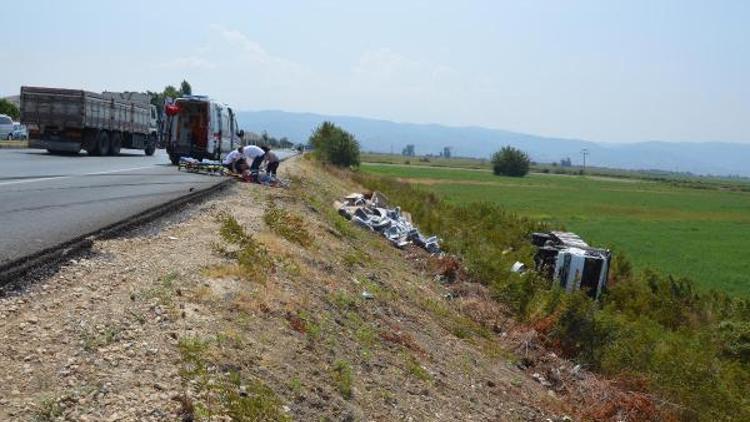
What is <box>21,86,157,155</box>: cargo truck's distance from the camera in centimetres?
3047

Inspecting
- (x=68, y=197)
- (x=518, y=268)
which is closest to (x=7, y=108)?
(x=68, y=197)

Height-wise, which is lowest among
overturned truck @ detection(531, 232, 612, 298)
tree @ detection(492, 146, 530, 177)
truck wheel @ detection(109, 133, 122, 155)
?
tree @ detection(492, 146, 530, 177)

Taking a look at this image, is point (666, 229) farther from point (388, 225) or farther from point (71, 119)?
point (71, 119)

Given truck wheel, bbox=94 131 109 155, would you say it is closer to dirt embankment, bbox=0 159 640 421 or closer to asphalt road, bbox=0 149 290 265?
asphalt road, bbox=0 149 290 265

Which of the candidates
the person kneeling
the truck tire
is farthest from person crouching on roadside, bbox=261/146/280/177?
the truck tire

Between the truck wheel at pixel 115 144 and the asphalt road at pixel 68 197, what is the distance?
403 inches

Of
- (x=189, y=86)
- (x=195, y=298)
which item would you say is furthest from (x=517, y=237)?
(x=189, y=86)

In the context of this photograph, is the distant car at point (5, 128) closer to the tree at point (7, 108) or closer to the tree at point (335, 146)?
the tree at point (7, 108)

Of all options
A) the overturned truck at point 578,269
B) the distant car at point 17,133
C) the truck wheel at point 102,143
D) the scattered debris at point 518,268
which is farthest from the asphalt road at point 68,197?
the distant car at point 17,133

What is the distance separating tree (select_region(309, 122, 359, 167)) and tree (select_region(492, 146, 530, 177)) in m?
65.9

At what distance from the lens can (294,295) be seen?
897cm

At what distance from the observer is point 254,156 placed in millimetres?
21750

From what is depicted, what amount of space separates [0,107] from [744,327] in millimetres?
62473

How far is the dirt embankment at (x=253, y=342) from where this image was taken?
5.26m
